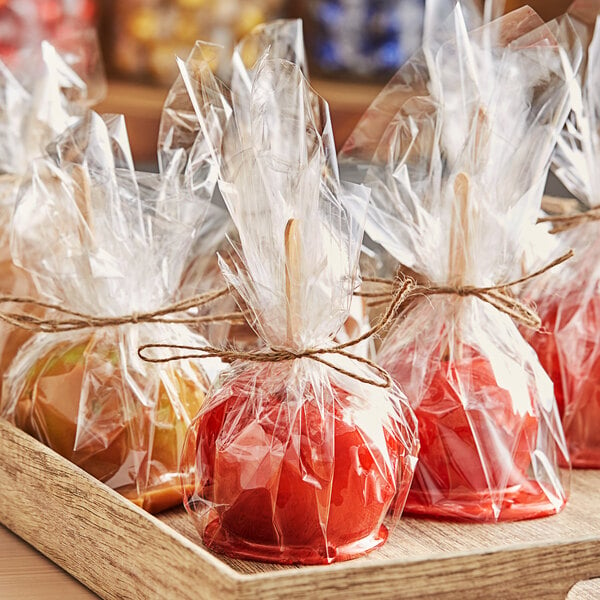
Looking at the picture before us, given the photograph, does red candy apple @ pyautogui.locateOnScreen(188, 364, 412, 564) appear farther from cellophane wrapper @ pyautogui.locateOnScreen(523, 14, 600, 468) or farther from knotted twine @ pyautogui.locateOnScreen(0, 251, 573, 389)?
cellophane wrapper @ pyautogui.locateOnScreen(523, 14, 600, 468)

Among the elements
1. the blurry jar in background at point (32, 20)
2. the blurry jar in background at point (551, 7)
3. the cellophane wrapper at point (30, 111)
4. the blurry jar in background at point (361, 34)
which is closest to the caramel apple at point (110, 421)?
the cellophane wrapper at point (30, 111)

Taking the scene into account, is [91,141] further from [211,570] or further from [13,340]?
[211,570]

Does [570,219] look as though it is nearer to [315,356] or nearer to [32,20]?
[315,356]

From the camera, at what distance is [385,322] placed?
73 centimetres

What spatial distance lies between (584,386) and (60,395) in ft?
1.27

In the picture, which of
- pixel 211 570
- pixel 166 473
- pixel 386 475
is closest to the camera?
pixel 211 570

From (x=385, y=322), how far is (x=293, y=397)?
0.08 meters

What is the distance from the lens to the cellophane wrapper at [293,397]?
688 mm

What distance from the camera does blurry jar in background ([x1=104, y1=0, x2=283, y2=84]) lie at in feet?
5.82

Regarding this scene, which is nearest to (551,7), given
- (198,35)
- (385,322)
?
(198,35)

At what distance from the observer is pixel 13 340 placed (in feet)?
3.10

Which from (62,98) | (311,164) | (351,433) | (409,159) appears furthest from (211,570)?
(62,98)

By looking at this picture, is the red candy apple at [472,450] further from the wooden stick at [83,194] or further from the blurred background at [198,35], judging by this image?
the blurred background at [198,35]

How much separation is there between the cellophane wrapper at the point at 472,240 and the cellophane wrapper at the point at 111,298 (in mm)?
145
